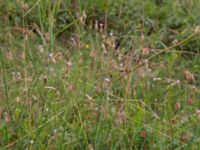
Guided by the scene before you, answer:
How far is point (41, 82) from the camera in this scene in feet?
7.23

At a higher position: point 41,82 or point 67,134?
point 41,82

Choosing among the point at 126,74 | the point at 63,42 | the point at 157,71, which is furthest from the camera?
the point at 63,42

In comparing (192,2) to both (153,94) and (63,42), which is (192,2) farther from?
(153,94)

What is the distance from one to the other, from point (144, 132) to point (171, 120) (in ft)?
0.36

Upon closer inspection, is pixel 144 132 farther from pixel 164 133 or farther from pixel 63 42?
pixel 63 42

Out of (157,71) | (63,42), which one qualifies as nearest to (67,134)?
(157,71)

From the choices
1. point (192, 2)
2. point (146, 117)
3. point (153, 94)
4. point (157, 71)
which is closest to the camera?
point (146, 117)

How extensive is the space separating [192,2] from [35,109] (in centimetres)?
192

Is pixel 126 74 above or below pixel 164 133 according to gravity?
above

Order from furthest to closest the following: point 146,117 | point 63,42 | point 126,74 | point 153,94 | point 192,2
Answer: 1. point 192,2
2. point 63,42
3. point 153,94
4. point 146,117
5. point 126,74

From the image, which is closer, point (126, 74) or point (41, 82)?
point (126, 74)

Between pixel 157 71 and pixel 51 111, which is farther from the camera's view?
pixel 157 71

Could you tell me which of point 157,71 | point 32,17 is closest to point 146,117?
point 157,71

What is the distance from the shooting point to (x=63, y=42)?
3426mm
